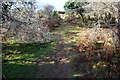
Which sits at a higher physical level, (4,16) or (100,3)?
(100,3)

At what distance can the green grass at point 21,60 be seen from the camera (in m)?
6.41

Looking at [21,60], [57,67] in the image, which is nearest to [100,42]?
[57,67]

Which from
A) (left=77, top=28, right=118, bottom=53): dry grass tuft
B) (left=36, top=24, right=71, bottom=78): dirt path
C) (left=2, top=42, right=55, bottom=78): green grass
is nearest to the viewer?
(left=36, top=24, right=71, bottom=78): dirt path

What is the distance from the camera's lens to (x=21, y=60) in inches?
307

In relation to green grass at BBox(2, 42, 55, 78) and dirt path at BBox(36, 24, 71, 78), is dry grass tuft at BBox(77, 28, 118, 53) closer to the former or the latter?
dirt path at BBox(36, 24, 71, 78)

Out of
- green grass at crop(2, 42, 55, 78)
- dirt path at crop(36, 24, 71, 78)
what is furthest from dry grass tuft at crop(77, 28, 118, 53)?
green grass at crop(2, 42, 55, 78)

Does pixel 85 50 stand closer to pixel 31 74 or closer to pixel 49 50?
pixel 49 50

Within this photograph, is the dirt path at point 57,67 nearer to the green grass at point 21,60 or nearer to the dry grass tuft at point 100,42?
the green grass at point 21,60

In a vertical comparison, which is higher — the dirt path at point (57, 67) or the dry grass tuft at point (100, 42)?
the dry grass tuft at point (100, 42)

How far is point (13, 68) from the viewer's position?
270 inches

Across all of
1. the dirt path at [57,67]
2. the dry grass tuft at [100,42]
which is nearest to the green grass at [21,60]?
the dirt path at [57,67]

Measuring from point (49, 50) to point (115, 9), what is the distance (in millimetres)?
5629

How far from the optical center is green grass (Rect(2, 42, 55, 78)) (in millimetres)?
6406

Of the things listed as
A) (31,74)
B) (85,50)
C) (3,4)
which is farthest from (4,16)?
(85,50)
